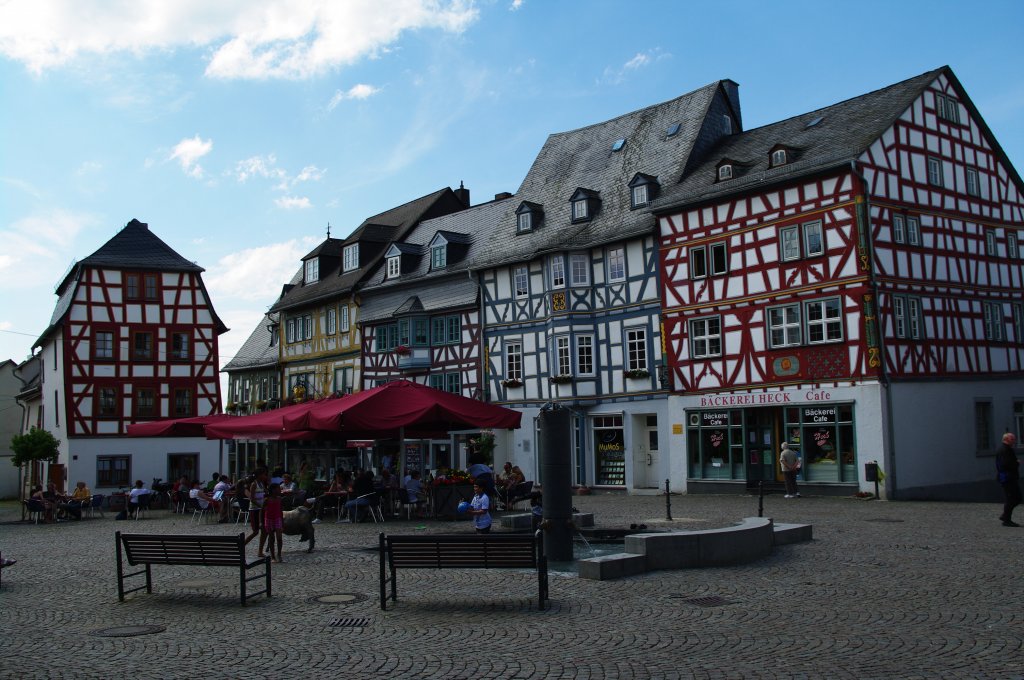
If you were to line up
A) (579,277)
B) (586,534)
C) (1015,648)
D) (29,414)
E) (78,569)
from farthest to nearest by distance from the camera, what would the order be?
(29,414) < (579,277) < (586,534) < (78,569) < (1015,648)

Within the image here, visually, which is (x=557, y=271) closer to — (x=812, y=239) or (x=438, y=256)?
(x=438, y=256)

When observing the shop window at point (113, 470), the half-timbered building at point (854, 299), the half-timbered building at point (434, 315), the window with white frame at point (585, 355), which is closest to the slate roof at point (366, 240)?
the half-timbered building at point (434, 315)

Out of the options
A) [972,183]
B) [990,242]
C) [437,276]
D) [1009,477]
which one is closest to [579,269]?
[437,276]

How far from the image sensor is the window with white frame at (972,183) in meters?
31.1

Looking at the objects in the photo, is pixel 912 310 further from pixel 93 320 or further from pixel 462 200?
pixel 93 320

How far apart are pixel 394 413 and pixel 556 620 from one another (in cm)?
1159

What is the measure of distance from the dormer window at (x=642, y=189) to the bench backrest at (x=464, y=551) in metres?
24.8

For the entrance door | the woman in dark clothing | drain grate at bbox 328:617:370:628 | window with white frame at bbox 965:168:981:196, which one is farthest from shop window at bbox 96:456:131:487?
drain grate at bbox 328:617:370:628

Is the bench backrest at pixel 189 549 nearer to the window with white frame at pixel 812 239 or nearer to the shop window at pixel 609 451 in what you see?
the window with white frame at pixel 812 239

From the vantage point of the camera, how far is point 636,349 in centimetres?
3328

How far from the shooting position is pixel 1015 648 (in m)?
8.28

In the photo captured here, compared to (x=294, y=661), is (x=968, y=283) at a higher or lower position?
higher

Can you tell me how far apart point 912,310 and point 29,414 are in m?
47.1

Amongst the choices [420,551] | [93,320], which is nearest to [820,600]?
[420,551]
